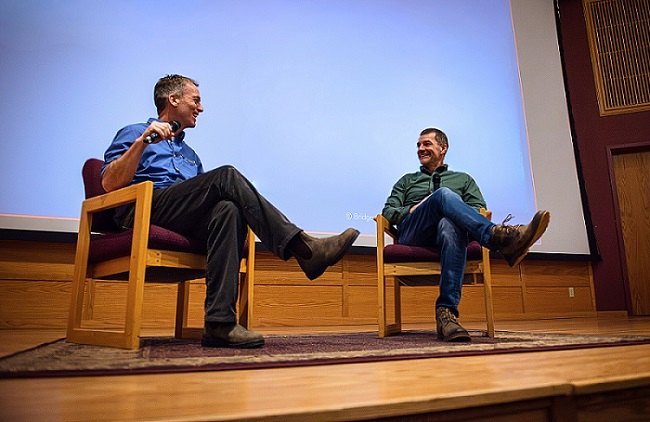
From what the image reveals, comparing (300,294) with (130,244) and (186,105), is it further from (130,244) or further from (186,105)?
(130,244)

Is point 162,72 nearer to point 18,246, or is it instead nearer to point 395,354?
point 18,246

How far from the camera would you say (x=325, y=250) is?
56.4 inches

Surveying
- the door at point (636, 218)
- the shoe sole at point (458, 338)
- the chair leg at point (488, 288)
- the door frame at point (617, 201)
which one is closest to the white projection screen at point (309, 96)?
the door frame at point (617, 201)

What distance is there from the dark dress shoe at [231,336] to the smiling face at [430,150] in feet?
4.47

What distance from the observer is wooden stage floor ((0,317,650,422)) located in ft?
2.01

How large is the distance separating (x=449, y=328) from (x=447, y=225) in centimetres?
40

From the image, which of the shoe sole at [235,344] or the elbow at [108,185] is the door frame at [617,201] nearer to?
the shoe sole at [235,344]

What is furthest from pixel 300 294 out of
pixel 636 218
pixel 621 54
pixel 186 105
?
pixel 621 54

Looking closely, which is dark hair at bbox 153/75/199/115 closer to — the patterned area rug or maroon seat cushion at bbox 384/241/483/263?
the patterned area rug

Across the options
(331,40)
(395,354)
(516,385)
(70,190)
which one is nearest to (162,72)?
(70,190)

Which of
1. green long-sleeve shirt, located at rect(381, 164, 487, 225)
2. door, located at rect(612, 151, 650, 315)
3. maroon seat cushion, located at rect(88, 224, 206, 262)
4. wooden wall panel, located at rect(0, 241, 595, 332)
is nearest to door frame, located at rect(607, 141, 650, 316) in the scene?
door, located at rect(612, 151, 650, 315)

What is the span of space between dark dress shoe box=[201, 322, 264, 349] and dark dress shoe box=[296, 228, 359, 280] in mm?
238

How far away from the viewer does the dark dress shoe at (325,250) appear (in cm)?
143

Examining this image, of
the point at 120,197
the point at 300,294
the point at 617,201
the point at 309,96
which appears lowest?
the point at 300,294
